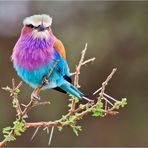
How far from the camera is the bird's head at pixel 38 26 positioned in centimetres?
295

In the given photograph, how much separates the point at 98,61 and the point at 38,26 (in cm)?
679

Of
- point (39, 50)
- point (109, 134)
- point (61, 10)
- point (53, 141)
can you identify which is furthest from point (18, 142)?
point (39, 50)

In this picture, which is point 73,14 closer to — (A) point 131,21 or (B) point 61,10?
(B) point 61,10

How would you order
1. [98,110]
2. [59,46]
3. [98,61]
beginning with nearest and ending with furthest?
[98,110]
[59,46]
[98,61]

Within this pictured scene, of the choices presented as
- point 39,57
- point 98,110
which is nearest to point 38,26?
point 39,57

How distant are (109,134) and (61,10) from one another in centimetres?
207

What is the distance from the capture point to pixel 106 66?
976cm

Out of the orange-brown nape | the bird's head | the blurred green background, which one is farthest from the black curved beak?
the blurred green background

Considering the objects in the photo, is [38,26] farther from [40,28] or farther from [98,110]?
[98,110]

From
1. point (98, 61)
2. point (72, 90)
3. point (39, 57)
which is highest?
point (39, 57)

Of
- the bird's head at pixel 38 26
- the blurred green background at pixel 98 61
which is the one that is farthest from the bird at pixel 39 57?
the blurred green background at pixel 98 61

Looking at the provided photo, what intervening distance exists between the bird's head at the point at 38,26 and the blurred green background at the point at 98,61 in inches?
236

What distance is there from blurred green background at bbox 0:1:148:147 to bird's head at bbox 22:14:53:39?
19.6 ft

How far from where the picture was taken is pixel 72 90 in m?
3.33
